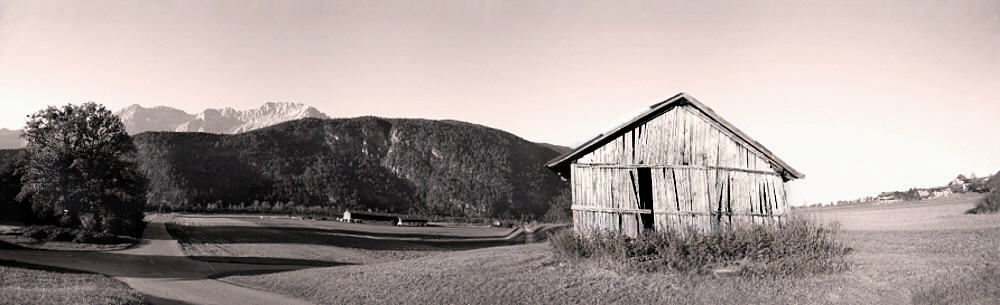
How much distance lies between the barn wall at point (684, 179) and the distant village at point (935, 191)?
33141 millimetres

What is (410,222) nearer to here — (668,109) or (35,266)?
(35,266)

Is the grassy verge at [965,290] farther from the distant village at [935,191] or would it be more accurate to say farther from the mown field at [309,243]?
the distant village at [935,191]

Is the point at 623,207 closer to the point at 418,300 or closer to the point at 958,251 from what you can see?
the point at 418,300

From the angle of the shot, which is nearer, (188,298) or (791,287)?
(791,287)

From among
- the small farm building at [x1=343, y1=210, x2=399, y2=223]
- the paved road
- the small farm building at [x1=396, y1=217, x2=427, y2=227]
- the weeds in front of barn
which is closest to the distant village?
the weeds in front of barn

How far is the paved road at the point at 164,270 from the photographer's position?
16750 millimetres

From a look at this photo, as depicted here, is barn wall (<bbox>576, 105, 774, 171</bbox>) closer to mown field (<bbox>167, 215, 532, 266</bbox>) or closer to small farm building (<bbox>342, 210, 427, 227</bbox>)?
mown field (<bbox>167, 215, 532, 266</bbox>)

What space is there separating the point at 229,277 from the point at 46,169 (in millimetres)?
30962

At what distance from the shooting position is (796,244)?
1452 centimetres

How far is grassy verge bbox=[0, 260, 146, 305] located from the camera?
14344 millimetres

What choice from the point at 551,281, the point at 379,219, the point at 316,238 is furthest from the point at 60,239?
the point at 379,219

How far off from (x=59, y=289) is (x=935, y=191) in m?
59.5

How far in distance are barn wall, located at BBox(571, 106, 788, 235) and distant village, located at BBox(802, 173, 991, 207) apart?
109 ft

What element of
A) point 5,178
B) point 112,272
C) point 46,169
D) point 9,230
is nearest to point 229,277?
point 112,272
